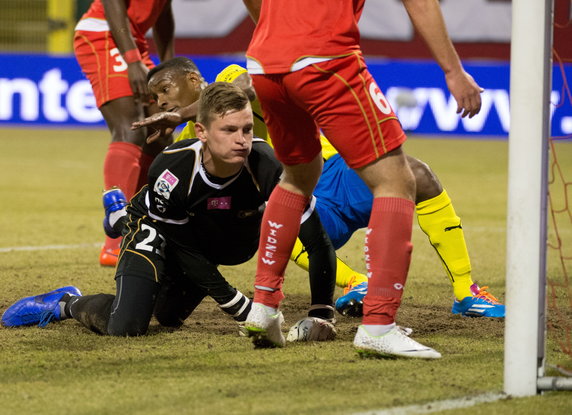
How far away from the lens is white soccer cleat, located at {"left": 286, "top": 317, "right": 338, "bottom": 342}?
3.78m

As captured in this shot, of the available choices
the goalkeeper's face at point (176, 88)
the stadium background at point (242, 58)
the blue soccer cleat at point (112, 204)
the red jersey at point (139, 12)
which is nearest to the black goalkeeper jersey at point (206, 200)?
the blue soccer cleat at point (112, 204)

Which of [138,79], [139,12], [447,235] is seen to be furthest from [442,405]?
[139,12]

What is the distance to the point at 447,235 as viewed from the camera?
435cm

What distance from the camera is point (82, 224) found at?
7.56 metres

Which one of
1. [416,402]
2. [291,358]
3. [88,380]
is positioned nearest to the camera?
[416,402]

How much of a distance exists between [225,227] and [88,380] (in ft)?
3.49

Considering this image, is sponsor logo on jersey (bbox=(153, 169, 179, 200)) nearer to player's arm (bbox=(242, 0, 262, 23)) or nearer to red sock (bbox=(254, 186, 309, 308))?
red sock (bbox=(254, 186, 309, 308))

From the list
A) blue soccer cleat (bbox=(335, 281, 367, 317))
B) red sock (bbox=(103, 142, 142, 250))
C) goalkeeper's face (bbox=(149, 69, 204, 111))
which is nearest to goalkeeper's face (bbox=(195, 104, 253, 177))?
blue soccer cleat (bbox=(335, 281, 367, 317))

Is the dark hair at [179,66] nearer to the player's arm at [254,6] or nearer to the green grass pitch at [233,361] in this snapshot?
the player's arm at [254,6]

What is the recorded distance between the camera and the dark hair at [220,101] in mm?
3672

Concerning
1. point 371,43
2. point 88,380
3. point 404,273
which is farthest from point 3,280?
point 371,43

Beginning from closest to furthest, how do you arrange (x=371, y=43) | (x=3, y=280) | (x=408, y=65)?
(x=3, y=280) < (x=408, y=65) < (x=371, y=43)

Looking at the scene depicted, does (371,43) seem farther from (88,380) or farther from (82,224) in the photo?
(88,380)

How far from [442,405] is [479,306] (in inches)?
61.7
